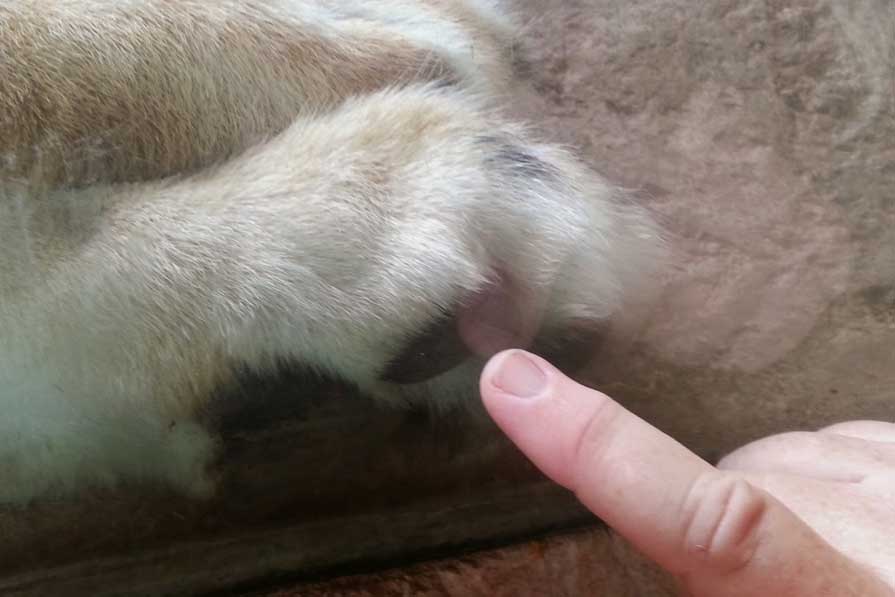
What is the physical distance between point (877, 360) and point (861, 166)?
0.69 feet

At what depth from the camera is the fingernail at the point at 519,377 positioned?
0.70 m

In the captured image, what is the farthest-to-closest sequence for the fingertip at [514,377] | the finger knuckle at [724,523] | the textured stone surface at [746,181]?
the textured stone surface at [746,181], the fingertip at [514,377], the finger knuckle at [724,523]

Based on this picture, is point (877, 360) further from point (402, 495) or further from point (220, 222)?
point (220, 222)

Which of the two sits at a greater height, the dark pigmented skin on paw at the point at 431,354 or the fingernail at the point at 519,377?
the fingernail at the point at 519,377

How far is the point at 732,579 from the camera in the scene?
23.9 inches

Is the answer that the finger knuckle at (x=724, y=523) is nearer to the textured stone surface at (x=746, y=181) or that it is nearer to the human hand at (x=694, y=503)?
the human hand at (x=694, y=503)

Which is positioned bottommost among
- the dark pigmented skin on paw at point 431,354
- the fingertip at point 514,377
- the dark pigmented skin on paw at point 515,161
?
the dark pigmented skin on paw at point 431,354

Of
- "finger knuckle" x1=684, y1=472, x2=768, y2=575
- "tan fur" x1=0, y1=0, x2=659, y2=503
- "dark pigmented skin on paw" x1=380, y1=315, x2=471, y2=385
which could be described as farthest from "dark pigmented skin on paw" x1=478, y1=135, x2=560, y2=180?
"finger knuckle" x1=684, y1=472, x2=768, y2=575

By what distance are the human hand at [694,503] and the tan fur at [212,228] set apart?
96 millimetres

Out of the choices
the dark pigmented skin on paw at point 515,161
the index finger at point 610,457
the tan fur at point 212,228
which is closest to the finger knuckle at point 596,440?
the index finger at point 610,457

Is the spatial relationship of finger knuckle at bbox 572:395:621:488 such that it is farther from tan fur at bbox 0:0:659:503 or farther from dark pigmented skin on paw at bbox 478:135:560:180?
dark pigmented skin on paw at bbox 478:135:560:180

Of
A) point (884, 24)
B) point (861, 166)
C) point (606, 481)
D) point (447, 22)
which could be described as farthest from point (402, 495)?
point (884, 24)

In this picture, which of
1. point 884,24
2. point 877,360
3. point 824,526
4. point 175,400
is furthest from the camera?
point 884,24

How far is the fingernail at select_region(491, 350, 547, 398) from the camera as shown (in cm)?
70
